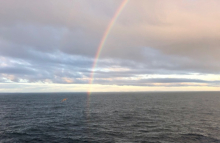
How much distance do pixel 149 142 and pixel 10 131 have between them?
133ft

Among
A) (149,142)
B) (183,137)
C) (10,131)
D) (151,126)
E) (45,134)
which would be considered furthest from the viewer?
(151,126)

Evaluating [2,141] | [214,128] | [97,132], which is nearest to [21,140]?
[2,141]

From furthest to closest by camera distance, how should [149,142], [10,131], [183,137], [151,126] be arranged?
[151,126], [10,131], [183,137], [149,142]

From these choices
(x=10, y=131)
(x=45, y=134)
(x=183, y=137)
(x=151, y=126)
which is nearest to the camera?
(x=183, y=137)

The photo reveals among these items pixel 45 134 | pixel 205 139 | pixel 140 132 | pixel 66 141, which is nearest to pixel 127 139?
pixel 140 132

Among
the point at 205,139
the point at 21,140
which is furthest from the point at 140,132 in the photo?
the point at 21,140

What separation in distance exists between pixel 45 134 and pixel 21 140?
6.50 meters

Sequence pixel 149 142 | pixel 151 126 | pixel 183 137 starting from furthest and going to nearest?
pixel 151 126
pixel 183 137
pixel 149 142

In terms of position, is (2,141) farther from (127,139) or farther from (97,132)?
(127,139)

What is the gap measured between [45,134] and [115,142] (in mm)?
20643

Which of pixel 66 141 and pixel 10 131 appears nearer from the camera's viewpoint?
pixel 66 141

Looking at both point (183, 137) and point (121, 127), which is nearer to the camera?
point (183, 137)

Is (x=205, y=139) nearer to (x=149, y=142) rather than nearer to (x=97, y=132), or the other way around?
(x=149, y=142)

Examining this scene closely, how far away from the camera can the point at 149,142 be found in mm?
40781
